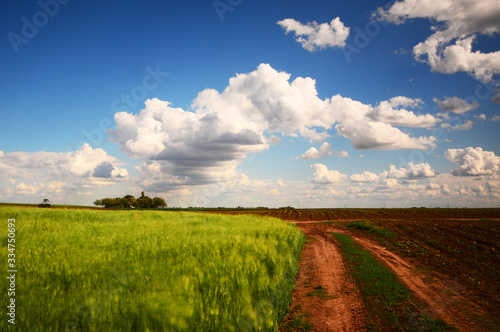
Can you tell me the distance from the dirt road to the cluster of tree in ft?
345

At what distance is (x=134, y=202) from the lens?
107 meters

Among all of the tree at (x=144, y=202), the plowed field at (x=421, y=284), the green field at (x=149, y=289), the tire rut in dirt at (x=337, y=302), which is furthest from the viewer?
the tree at (x=144, y=202)

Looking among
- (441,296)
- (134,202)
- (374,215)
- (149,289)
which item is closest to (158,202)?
(134,202)

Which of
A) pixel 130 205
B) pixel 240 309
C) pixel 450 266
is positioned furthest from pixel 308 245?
pixel 130 205

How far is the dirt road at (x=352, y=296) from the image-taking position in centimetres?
625

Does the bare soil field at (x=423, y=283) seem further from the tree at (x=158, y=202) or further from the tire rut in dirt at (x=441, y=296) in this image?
the tree at (x=158, y=202)

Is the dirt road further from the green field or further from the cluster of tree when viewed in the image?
the cluster of tree

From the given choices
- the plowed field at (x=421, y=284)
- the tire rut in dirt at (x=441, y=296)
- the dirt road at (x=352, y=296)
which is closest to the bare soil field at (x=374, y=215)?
the plowed field at (x=421, y=284)

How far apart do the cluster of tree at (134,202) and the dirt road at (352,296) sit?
10501cm

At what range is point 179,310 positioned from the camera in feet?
13.9

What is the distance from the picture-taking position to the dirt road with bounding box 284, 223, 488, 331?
6.25 m

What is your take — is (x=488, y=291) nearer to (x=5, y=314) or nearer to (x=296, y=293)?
(x=296, y=293)

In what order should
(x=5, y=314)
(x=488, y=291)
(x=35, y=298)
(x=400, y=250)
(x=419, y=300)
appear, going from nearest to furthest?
1. (x=5, y=314)
2. (x=35, y=298)
3. (x=419, y=300)
4. (x=488, y=291)
5. (x=400, y=250)

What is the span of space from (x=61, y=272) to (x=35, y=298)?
1.74m
